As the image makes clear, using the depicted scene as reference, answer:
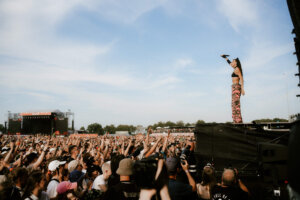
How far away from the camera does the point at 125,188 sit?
277 centimetres

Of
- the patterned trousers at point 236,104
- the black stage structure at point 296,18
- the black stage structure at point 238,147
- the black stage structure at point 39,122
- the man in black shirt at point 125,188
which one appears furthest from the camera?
the black stage structure at point 39,122

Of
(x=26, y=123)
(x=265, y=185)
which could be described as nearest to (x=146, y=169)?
(x=265, y=185)

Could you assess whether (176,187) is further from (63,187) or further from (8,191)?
(8,191)

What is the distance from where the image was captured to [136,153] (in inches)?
314

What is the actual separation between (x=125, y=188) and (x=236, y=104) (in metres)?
8.12

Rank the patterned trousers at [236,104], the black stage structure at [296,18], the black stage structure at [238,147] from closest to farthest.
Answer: the black stage structure at [296,18] < the black stage structure at [238,147] < the patterned trousers at [236,104]

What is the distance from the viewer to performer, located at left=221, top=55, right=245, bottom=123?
9.66 m

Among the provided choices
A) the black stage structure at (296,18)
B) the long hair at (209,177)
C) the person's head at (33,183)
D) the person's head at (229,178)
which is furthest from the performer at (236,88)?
the person's head at (33,183)

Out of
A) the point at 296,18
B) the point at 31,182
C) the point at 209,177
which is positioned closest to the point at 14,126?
the point at 31,182

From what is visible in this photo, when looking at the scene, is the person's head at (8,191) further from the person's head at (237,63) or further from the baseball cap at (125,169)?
the person's head at (237,63)

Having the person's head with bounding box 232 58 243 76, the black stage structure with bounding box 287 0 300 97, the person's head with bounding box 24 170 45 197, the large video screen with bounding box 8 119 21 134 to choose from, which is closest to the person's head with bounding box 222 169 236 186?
the black stage structure with bounding box 287 0 300 97

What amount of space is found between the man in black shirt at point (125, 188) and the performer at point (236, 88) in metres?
7.84

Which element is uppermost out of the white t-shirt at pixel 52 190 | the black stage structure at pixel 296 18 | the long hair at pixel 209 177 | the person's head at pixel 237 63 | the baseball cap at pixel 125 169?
the person's head at pixel 237 63

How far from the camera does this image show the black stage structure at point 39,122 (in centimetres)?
4617
